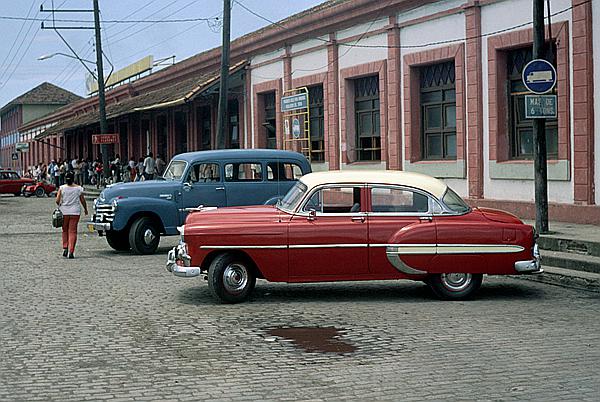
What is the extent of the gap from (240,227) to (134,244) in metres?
6.65

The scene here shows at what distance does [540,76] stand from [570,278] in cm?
389

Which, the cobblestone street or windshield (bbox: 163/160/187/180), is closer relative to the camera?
the cobblestone street

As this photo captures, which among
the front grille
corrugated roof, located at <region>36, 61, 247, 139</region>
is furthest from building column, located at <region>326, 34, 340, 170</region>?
the front grille

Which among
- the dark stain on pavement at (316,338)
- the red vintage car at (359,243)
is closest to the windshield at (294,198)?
the red vintage car at (359,243)

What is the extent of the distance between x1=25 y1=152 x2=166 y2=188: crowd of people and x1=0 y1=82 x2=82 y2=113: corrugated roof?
3264 centimetres

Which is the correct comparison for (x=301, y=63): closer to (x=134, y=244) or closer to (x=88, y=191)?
(x=134, y=244)

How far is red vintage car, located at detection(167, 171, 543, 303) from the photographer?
11.4 metres

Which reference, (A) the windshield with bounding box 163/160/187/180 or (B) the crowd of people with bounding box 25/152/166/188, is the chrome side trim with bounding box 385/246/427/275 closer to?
(A) the windshield with bounding box 163/160/187/180

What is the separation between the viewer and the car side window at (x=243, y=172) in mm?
18297

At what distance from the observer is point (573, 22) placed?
1794 cm

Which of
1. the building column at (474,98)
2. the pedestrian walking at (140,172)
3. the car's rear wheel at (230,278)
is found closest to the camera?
the car's rear wheel at (230,278)

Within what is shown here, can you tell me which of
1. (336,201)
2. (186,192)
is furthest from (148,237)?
(336,201)

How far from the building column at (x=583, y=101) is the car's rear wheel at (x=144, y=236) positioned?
8.06m

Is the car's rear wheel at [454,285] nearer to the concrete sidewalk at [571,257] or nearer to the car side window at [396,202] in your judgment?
the car side window at [396,202]
